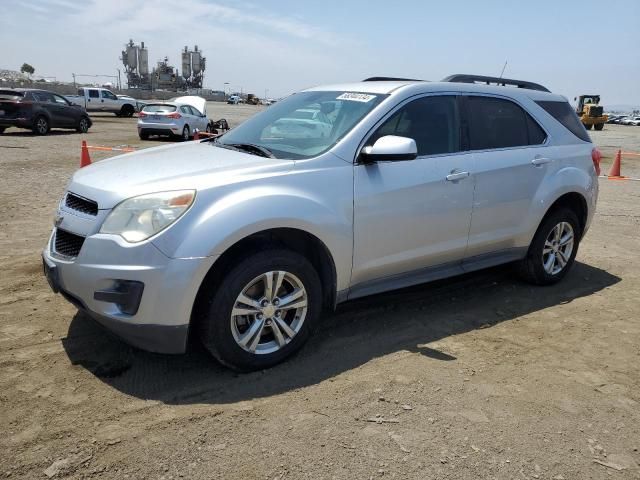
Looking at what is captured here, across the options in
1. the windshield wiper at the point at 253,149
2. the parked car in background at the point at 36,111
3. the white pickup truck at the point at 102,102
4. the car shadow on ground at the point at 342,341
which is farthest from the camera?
the white pickup truck at the point at 102,102

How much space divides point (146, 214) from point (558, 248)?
3.85 metres

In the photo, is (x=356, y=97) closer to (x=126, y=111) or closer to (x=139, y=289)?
(x=139, y=289)

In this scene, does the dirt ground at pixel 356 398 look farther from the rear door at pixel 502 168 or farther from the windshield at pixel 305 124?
the windshield at pixel 305 124

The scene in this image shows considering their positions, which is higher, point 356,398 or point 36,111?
point 36,111

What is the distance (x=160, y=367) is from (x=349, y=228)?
146 cm

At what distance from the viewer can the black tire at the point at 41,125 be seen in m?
19.6

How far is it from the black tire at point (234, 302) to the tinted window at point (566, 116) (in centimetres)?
302

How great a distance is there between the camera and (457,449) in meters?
2.71

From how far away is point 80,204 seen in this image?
3316 mm

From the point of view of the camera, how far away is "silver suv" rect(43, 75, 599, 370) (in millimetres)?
2979

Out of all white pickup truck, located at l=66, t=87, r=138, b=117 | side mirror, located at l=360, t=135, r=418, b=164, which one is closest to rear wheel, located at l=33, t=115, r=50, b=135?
white pickup truck, located at l=66, t=87, r=138, b=117

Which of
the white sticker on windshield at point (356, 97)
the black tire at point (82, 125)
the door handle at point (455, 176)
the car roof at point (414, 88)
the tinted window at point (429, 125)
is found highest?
the car roof at point (414, 88)

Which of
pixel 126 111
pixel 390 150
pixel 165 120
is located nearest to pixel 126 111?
pixel 126 111

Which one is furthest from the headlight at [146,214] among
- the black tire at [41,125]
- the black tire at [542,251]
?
the black tire at [41,125]
